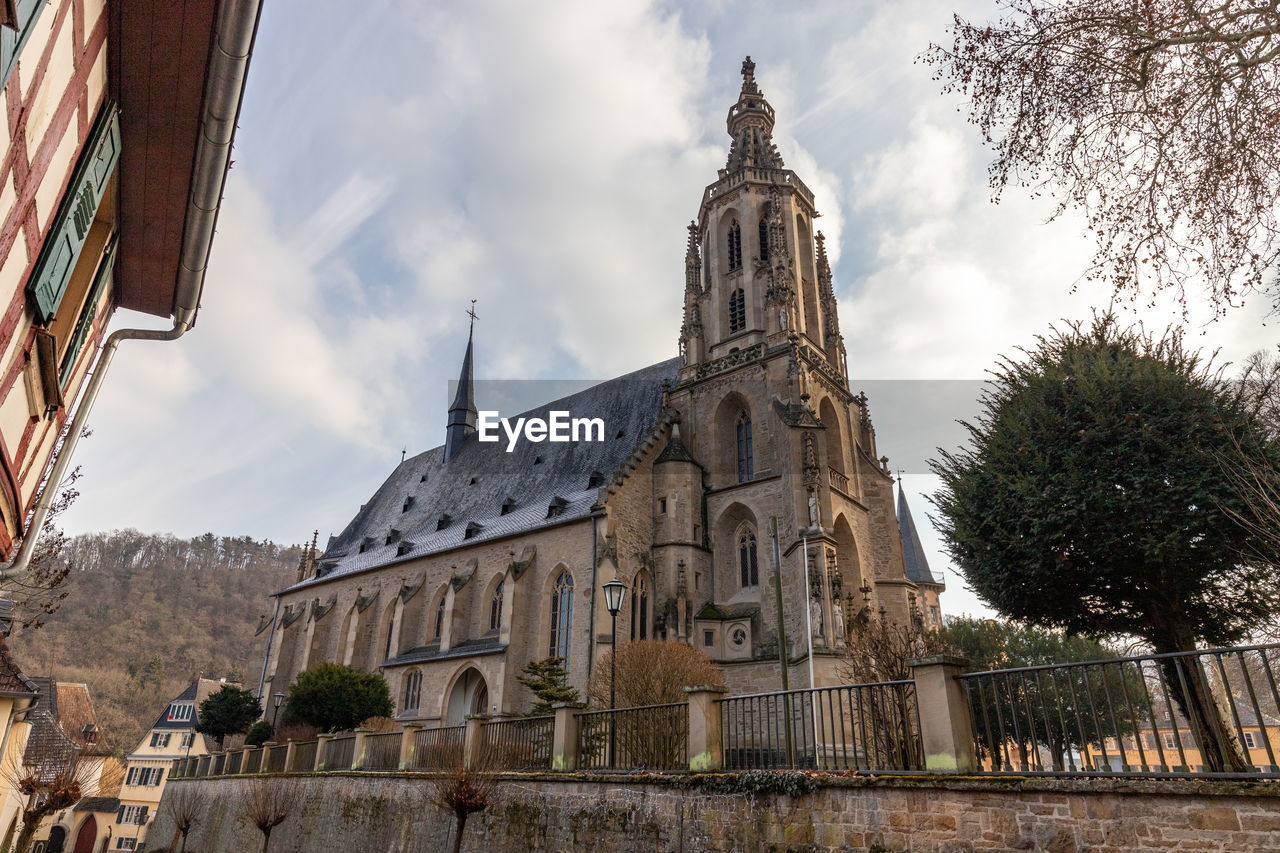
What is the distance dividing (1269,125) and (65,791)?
2527 cm

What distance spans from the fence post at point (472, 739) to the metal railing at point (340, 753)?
5.49 metres

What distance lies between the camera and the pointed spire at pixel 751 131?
3384 cm

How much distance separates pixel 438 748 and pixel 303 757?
24.6 feet

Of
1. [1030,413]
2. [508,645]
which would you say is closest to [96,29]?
[1030,413]

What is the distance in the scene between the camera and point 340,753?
18.5m

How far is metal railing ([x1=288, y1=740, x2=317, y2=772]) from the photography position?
64.1ft

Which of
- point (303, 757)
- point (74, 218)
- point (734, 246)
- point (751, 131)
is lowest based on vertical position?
point (303, 757)

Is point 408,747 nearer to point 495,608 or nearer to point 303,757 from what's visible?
point 303,757

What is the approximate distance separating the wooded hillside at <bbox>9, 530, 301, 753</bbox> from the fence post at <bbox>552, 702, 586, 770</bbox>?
162ft

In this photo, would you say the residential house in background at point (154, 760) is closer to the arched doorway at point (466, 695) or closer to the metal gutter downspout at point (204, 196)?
the arched doorway at point (466, 695)

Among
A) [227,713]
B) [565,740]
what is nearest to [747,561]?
[565,740]

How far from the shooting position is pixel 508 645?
25781 mm

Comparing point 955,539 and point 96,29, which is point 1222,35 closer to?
point 96,29

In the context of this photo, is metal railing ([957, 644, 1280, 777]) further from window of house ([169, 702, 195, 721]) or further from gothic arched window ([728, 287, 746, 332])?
window of house ([169, 702, 195, 721])
